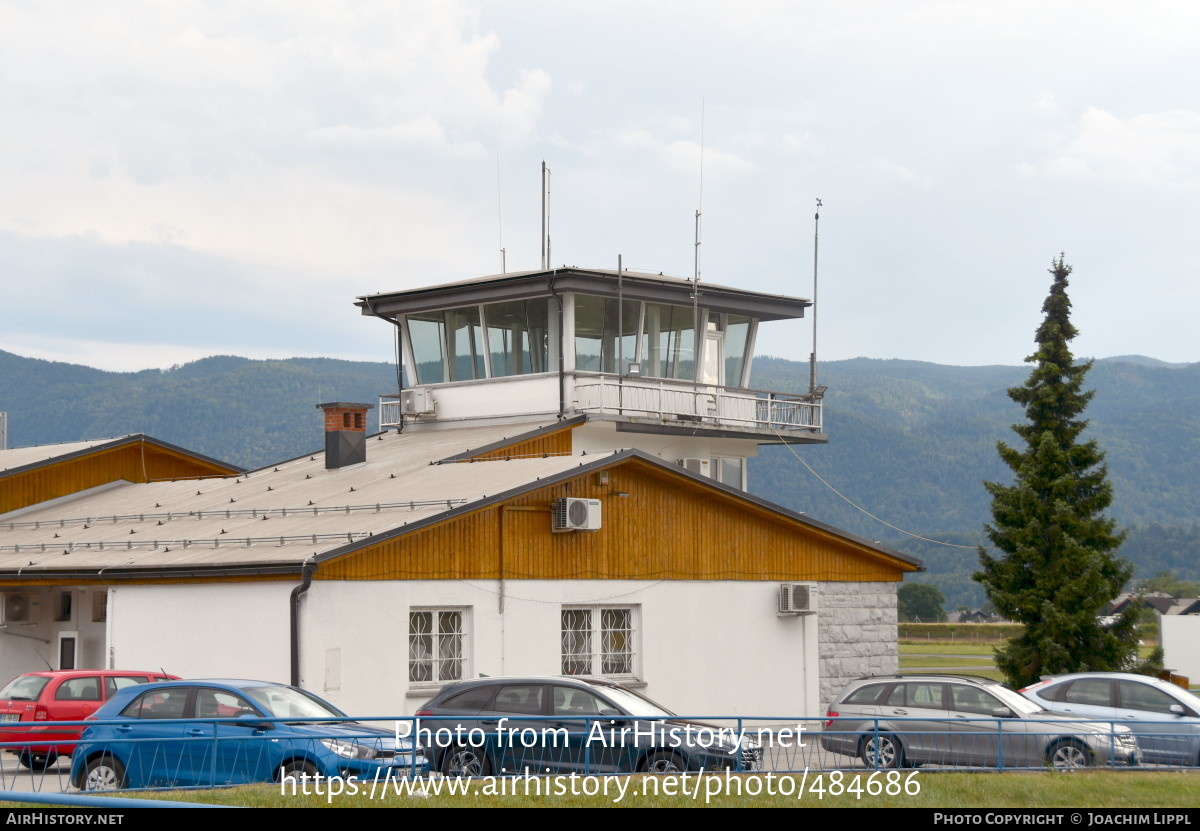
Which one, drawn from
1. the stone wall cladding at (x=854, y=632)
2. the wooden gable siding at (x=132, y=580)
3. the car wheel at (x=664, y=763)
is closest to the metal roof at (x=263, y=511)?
the wooden gable siding at (x=132, y=580)

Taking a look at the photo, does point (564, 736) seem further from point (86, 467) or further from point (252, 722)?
point (86, 467)

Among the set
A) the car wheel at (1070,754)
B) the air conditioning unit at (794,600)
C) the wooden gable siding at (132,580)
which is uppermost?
the wooden gable siding at (132,580)

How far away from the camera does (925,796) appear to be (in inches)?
640

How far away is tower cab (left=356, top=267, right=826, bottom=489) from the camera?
120ft

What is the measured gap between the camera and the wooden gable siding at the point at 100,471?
3688cm

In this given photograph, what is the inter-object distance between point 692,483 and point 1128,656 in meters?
13.7

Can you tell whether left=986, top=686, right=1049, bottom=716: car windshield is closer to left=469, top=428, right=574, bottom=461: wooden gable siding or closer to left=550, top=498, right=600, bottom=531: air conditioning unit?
left=550, top=498, right=600, bottom=531: air conditioning unit

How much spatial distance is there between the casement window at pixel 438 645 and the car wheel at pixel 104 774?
7684 millimetres

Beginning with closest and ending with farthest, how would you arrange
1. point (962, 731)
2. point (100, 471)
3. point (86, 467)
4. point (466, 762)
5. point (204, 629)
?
1. point (466, 762)
2. point (962, 731)
3. point (204, 629)
4. point (86, 467)
5. point (100, 471)

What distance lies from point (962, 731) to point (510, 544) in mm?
8366

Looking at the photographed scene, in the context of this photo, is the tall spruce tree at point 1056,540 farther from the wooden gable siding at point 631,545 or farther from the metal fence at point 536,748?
the metal fence at point 536,748

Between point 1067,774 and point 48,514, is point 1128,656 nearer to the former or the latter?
point 1067,774

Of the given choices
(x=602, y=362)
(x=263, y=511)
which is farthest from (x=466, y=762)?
(x=602, y=362)

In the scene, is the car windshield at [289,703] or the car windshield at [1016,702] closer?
the car windshield at [289,703]
